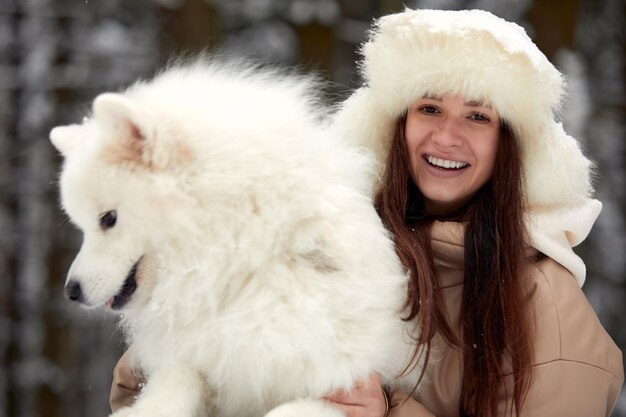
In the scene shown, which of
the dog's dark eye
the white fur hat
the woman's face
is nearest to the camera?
the dog's dark eye

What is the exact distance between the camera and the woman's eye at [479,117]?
2.29m

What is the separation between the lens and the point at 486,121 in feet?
7.54

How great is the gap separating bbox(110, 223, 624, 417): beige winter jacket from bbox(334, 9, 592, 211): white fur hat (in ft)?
0.95

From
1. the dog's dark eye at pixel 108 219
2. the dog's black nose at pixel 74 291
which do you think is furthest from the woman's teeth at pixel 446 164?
the dog's black nose at pixel 74 291

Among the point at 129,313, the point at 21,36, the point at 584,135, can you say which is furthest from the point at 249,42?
the point at 129,313

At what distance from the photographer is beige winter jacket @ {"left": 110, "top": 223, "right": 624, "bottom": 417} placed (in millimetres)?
2055

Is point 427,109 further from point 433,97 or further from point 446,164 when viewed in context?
A: point 446,164

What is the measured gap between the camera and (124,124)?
1782 millimetres

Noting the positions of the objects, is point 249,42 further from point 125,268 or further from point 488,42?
point 125,268

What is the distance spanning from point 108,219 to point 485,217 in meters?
1.16

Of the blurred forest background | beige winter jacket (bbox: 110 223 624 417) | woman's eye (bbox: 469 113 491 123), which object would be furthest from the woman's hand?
the blurred forest background

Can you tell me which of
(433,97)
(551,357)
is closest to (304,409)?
(551,357)

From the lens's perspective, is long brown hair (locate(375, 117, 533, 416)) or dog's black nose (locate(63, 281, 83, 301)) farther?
long brown hair (locate(375, 117, 533, 416))

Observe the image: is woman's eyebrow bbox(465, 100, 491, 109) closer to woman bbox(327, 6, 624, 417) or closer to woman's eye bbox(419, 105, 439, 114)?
woman bbox(327, 6, 624, 417)
